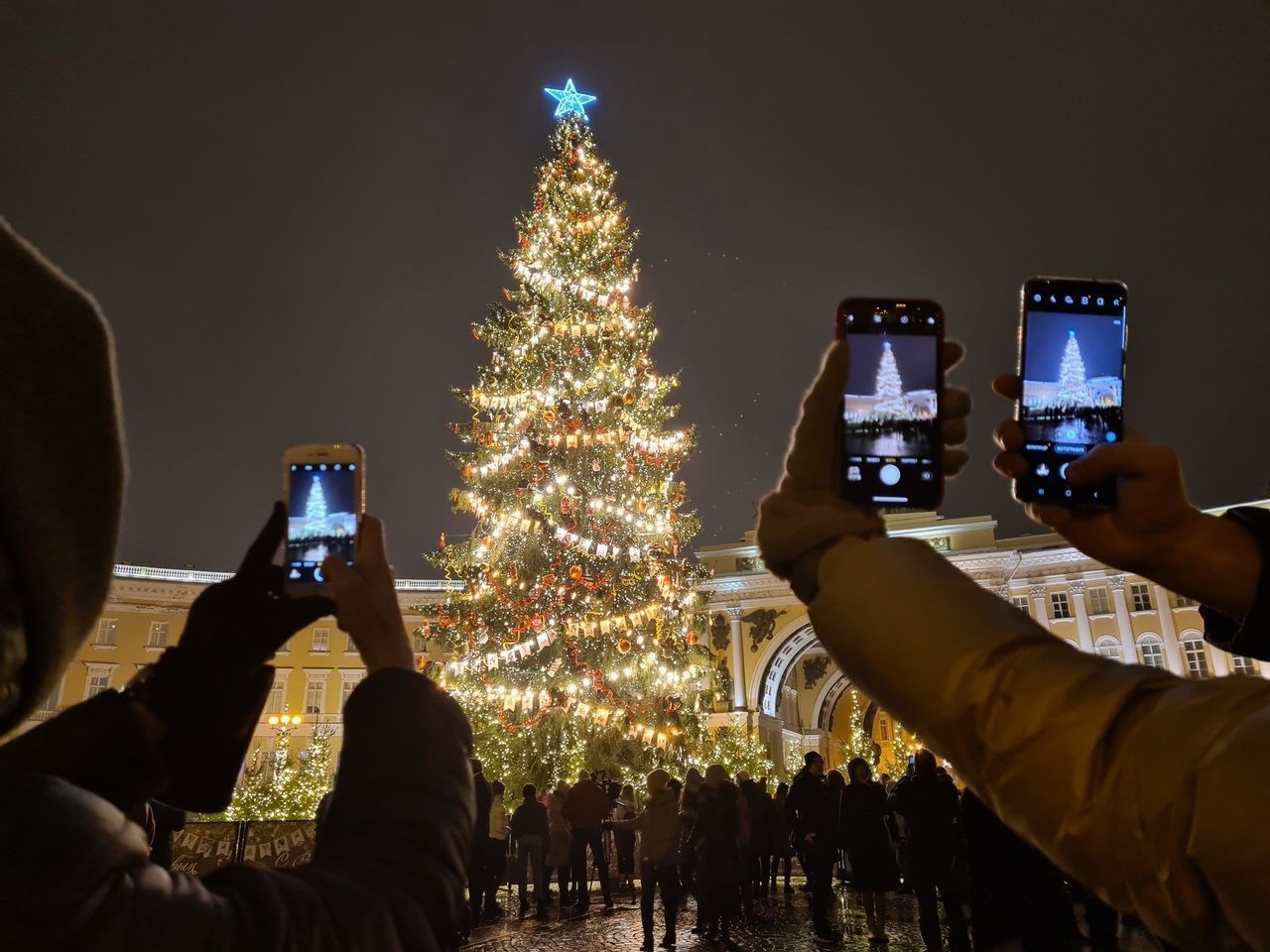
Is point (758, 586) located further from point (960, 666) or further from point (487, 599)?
point (960, 666)

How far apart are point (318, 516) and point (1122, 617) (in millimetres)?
48983

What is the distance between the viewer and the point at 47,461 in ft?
3.20

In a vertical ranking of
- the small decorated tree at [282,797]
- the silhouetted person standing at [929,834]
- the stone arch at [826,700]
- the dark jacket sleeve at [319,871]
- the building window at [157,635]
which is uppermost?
the dark jacket sleeve at [319,871]

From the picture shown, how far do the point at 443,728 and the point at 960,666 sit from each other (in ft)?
2.30

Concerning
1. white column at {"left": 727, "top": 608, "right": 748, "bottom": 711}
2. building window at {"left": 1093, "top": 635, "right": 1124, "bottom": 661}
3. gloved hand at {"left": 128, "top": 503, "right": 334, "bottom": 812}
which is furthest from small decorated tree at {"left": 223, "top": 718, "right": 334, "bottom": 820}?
building window at {"left": 1093, "top": 635, "right": 1124, "bottom": 661}

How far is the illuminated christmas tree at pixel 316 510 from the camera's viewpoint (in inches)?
84.9

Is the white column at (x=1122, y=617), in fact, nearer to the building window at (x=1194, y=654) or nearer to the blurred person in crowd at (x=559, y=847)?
the building window at (x=1194, y=654)

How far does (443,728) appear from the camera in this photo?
Answer: 1112mm

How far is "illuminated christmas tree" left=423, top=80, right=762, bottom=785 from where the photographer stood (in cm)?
1441

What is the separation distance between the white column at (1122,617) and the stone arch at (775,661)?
58.2ft

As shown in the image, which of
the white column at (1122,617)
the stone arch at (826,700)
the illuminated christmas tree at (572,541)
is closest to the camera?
the illuminated christmas tree at (572,541)

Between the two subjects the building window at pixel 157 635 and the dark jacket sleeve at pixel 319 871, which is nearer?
the dark jacket sleeve at pixel 319 871

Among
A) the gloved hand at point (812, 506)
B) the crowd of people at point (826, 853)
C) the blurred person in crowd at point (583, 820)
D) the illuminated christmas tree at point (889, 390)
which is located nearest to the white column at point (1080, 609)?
the crowd of people at point (826, 853)

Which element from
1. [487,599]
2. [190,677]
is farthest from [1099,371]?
[487,599]
